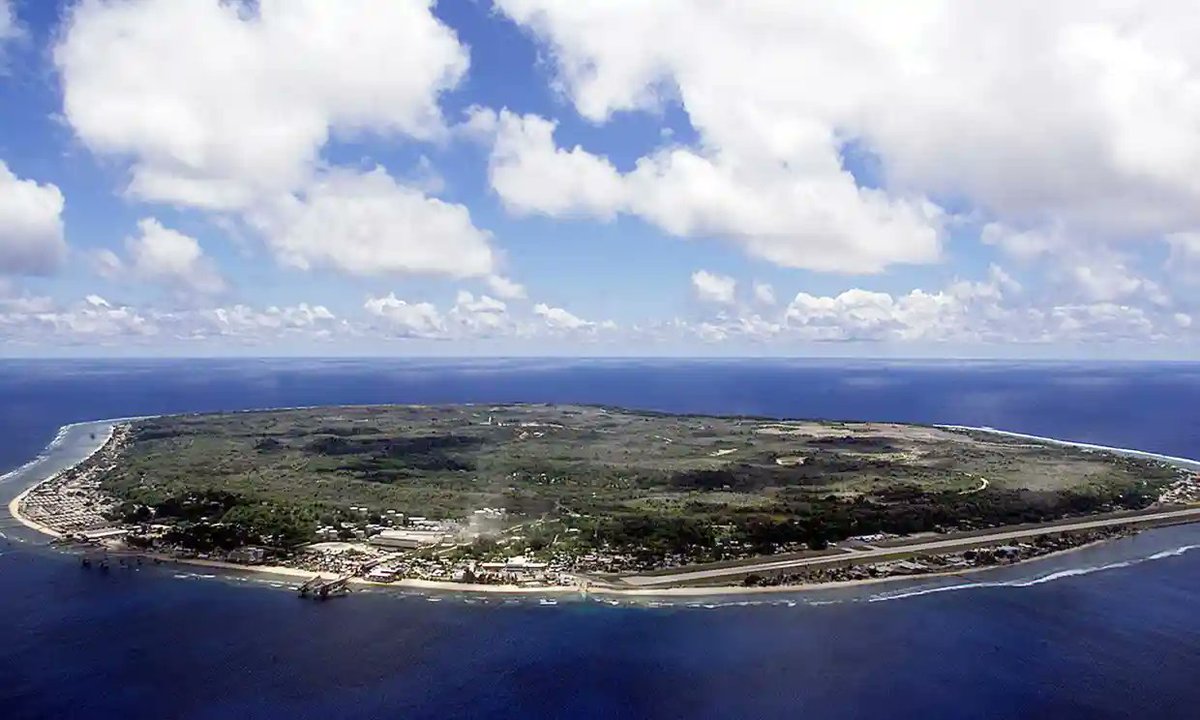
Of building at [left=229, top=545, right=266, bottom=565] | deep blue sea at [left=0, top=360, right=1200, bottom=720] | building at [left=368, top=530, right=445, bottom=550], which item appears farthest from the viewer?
building at [left=368, top=530, right=445, bottom=550]

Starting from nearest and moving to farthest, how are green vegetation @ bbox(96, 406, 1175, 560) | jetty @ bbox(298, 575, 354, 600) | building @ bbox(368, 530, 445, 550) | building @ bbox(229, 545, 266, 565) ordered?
jetty @ bbox(298, 575, 354, 600) < building @ bbox(229, 545, 266, 565) < building @ bbox(368, 530, 445, 550) < green vegetation @ bbox(96, 406, 1175, 560)

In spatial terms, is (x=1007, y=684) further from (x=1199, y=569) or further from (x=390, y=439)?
(x=390, y=439)

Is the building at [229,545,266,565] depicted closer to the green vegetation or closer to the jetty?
the green vegetation

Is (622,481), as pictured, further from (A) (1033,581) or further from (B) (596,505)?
(A) (1033,581)

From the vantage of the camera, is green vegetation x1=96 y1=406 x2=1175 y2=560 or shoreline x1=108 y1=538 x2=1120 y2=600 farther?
green vegetation x1=96 y1=406 x2=1175 y2=560

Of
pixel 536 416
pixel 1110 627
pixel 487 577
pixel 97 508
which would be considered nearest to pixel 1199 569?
pixel 1110 627

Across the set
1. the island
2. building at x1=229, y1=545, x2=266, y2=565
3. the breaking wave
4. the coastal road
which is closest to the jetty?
the island

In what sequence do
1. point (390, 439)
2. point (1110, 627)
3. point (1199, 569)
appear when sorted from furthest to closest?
1. point (390, 439)
2. point (1199, 569)
3. point (1110, 627)

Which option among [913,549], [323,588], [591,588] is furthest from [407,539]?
[913,549]
